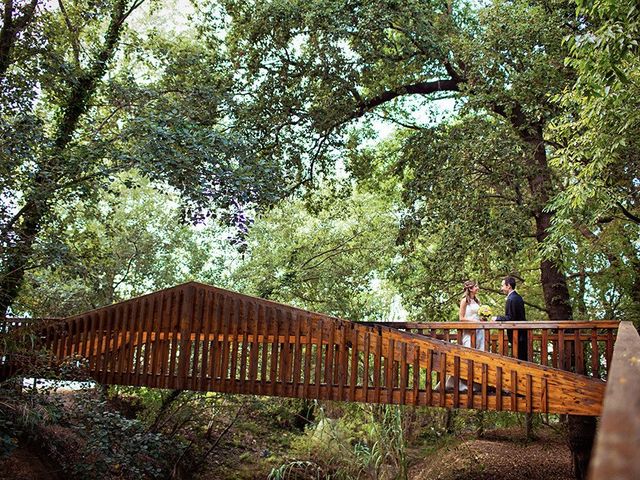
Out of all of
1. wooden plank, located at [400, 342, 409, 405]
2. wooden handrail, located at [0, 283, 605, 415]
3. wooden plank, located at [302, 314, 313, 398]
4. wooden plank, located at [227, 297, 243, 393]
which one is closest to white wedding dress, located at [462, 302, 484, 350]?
wooden handrail, located at [0, 283, 605, 415]

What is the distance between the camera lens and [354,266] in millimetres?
12852

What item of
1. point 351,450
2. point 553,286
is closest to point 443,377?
point 553,286

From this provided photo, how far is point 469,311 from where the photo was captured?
7168 mm

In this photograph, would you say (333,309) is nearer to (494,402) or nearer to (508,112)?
(508,112)

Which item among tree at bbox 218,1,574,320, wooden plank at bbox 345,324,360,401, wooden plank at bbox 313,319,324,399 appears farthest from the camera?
tree at bbox 218,1,574,320

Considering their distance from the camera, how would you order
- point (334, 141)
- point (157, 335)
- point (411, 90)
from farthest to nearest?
point (334, 141) < point (411, 90) < point (157, 335)

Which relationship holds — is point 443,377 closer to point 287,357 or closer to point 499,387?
point 499,387

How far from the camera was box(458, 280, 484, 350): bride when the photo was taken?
22.4 feet

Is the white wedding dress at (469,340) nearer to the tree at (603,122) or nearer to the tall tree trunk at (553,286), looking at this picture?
the tree at (603,122)

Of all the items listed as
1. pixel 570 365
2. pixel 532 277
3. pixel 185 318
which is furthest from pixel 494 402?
pixel 532 277

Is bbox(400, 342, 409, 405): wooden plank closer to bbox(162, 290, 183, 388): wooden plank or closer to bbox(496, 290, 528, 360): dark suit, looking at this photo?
bbox(496, 290, 528, 360): dark suit

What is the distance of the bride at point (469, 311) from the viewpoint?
6831 mm

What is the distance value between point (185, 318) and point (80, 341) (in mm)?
1742

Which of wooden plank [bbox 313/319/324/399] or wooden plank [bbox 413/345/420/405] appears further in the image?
wooden plank [bbox 313/319/324/399]
